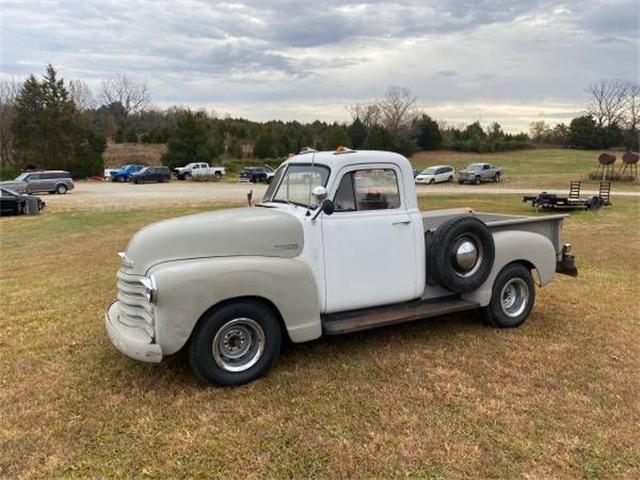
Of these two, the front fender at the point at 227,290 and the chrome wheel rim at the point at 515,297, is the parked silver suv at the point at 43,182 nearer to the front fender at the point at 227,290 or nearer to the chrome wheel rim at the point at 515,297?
the front fender at the point at 227,290

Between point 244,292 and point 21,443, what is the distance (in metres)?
1.95

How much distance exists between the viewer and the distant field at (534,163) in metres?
48.5

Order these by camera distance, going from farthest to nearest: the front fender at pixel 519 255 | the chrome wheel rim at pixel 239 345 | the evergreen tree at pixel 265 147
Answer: the evergreen tree at pixel 265 147 < the front fender at pixel 519 255 < the chrome wheel rim at pixel 239 345

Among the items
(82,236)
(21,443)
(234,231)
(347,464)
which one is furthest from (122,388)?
(82,236)

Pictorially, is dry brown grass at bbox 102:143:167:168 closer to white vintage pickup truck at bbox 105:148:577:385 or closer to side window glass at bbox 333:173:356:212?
white vintage pickup truck at bbox 105:148:577:385

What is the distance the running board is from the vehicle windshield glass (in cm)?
115

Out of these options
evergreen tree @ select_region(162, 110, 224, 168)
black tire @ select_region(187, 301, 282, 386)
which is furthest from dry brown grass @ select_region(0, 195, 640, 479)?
evergreen tree @ select_region(162, 110, 224, 168)

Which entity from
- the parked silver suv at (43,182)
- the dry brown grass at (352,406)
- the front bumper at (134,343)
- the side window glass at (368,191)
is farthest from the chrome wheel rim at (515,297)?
the parked silver suv at (43,182)

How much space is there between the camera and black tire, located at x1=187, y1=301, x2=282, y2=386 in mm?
4410

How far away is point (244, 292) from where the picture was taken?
4.45m

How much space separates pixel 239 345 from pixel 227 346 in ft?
0.36

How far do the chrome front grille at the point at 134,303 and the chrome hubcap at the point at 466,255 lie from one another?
123 inches

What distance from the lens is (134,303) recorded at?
4.64 m

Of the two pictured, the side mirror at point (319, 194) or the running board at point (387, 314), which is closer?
the side mirror at point (319, 194)
